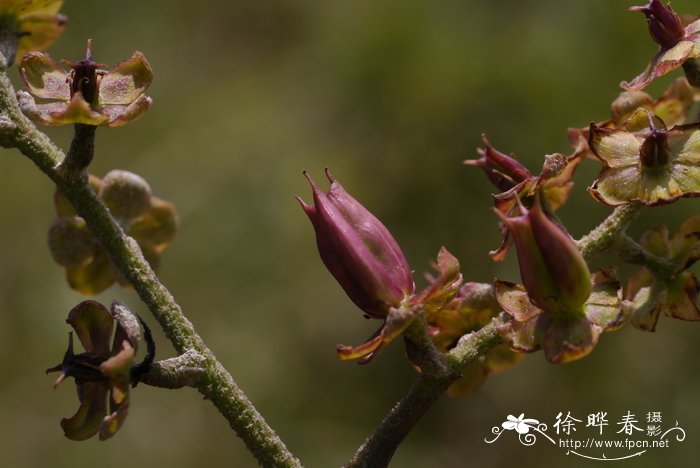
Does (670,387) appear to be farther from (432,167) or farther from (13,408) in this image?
(13,408)

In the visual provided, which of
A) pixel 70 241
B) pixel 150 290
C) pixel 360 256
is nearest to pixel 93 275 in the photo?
pixel 70 241

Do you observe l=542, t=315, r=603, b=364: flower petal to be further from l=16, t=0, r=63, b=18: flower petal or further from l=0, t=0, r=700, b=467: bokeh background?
l=0, t=0, r=700, b=467: bokeh background

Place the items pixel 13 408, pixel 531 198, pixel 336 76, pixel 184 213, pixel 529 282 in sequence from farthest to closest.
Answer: pixel 336 76, pixel 184 213, pixel 13 408, pixel 531 198, pixel 529 282

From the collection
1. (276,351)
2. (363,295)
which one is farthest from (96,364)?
(276,351)

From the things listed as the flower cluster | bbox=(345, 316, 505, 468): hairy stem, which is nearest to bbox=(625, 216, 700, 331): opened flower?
the flower cluster

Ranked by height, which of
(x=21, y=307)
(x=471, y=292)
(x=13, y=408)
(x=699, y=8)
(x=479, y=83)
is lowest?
(x=13, y=408)

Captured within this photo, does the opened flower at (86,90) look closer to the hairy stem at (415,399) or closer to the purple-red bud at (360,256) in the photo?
the purple-red bud at (360,256)

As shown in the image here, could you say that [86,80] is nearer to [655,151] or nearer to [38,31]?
[38,31]
